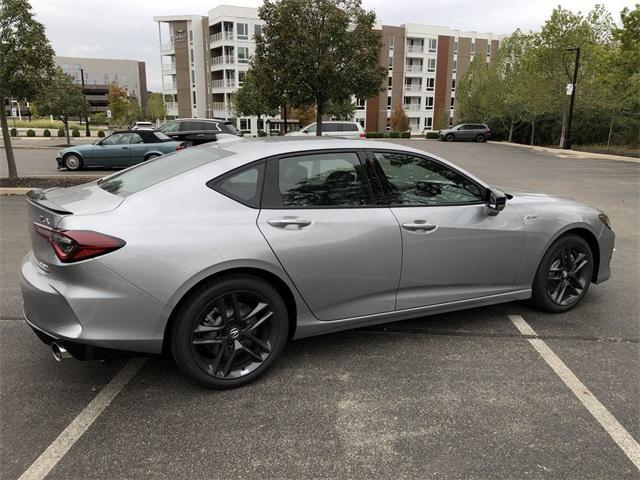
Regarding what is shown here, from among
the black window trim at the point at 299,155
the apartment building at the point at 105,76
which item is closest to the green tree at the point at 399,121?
the black window trim at the point at 299,155

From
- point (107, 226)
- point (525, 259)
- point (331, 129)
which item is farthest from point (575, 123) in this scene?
point (107, 226)

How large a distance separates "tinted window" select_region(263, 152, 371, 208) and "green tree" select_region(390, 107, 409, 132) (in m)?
60.0

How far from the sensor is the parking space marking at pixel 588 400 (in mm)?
2744

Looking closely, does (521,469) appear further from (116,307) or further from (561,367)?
(116,307)

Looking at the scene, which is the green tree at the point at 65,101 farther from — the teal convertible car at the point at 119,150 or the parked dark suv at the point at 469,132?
the parked dark suv at the point at 469,132

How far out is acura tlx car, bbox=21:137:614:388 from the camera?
2.88m

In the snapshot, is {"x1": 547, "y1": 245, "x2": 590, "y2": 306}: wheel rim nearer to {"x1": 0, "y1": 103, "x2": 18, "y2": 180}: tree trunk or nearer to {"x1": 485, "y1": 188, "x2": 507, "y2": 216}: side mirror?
{"x1": 485, "y1": 188, "x2": 507, "y2": 216}: side mirror

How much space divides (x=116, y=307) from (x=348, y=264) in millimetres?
1465

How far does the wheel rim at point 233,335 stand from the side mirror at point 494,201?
75.7 inches

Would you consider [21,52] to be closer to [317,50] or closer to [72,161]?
[72,161]

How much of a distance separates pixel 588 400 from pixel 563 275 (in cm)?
157

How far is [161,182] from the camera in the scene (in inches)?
128

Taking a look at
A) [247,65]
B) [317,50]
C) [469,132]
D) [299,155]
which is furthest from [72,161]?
[247,65]

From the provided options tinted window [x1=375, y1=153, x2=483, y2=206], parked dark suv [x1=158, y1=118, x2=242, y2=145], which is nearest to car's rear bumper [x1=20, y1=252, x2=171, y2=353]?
tinted window [x1=375, y1=153, x2=483, y2=206]
